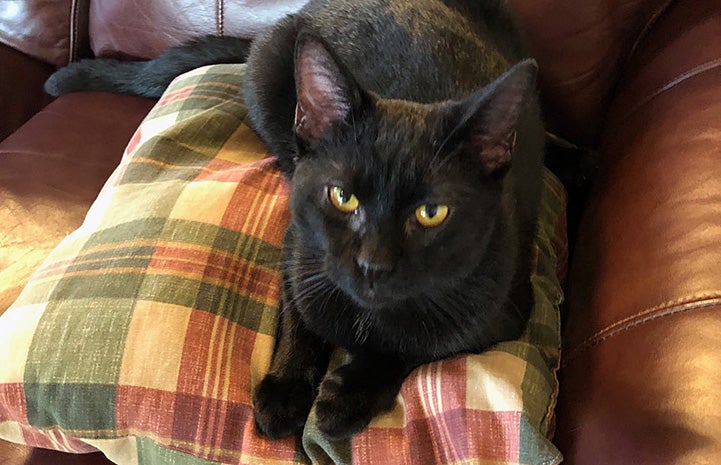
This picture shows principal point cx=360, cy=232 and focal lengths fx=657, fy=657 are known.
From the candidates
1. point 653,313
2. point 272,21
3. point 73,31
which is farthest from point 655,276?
point 73,31

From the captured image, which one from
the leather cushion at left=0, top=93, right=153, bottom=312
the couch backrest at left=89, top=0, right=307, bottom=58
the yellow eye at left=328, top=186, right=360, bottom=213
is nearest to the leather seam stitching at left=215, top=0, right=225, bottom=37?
the couch backrest at left=89, top=0, right=307, bottom=58

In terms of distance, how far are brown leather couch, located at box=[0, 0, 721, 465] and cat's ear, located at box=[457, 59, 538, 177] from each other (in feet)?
0.78

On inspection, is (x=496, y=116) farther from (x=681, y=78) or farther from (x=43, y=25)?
(x=43, y=25)

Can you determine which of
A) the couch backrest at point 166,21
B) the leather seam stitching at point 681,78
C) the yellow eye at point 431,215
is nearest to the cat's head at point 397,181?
the yellow eye at point 431,215

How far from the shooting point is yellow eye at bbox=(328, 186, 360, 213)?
30.7 inches

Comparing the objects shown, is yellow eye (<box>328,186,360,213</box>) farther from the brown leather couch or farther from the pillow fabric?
the brown leather couch

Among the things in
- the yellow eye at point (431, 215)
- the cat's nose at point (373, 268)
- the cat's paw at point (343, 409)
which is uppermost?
the yellow eye at point (431, 215)

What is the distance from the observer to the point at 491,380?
Answer: 2.69 ft

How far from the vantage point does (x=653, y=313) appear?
77 centimetres

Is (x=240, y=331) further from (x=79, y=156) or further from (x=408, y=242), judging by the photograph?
(x=79, y=156)

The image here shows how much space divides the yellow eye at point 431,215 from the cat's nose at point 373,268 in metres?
0.07

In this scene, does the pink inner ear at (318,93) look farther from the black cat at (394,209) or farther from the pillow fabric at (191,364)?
the pillow fabric at (191,364)

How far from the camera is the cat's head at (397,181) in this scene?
0.76 m

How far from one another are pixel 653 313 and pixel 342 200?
0.39 metres
